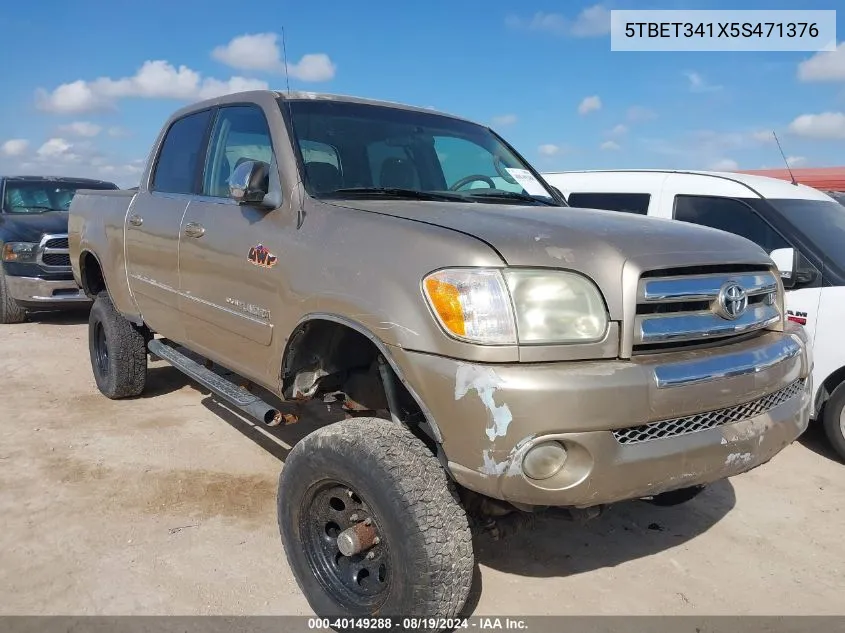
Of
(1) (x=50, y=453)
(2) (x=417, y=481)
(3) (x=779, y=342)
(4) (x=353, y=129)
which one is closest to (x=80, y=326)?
(1) (x=50, y=453)

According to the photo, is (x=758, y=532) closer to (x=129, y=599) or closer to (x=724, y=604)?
(x=724, y=604)

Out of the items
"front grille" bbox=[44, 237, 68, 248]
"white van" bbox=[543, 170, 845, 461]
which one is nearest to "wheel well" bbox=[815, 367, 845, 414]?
"white van" bbox=[543, 170, 845, 461]

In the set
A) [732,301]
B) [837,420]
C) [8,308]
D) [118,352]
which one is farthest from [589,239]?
[8,308]

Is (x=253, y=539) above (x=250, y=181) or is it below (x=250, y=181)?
below

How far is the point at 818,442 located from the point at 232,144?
438 cm

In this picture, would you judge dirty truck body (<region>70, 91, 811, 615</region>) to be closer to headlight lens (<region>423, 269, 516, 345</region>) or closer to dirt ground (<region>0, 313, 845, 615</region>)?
headlight lens (<region>423, 269, 516, 345</region>)

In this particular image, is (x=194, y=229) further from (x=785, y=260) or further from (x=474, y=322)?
(x=785, y=260)

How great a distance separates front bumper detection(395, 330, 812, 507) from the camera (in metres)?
1.99

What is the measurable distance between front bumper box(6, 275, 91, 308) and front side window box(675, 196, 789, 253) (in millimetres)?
6603

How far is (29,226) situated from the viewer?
823 cm

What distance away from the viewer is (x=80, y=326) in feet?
27.7

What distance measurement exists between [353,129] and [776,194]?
3.41 metres

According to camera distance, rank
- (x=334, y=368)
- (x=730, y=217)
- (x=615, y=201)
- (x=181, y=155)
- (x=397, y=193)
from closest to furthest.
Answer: (x=334, y=368)
(x=397, y=193)
(x=181, y=155)
(x=730, y=217)
(x=615, y=201)

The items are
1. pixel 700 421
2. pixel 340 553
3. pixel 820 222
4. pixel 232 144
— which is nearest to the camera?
pixel 700 421
